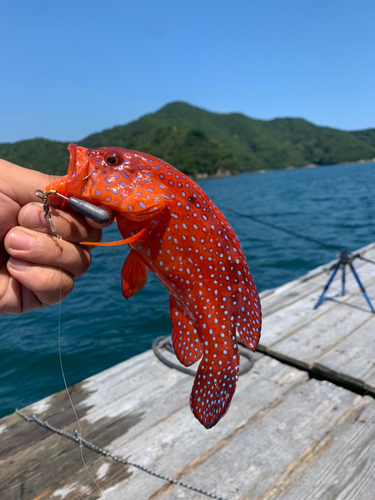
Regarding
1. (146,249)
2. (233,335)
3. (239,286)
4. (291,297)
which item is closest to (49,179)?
(146,249)

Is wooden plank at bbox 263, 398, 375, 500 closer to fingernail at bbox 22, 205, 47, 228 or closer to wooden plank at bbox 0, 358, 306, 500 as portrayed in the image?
wooden plank at bbox 0, 358, 306, 500

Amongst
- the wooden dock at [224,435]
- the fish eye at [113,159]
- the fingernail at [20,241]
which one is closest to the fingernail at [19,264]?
the fingernail at [20,241]

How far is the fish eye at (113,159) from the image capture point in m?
1.89

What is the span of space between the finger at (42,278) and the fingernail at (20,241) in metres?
0.13

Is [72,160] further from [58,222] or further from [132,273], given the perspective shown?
[132,273]

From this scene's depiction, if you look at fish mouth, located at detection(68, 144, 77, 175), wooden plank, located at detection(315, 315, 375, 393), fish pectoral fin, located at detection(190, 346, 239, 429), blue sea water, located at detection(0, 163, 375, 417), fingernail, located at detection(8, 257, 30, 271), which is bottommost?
blue sea water, located at detection(0, 163, 375, 417)

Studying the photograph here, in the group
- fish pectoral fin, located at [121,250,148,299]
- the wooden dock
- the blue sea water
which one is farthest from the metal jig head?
the blue sea water

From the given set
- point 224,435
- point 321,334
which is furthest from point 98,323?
point 224,435

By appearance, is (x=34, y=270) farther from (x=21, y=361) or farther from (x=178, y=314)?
(x=21, y=361)

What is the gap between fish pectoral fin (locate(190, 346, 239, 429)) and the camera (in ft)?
6.30

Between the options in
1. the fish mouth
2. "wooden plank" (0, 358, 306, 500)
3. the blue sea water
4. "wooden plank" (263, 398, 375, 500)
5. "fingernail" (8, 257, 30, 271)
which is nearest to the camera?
the fish mouth

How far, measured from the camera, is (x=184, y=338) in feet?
6.71

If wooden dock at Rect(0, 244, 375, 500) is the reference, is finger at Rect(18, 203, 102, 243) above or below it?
above

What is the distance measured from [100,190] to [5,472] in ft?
11.0
